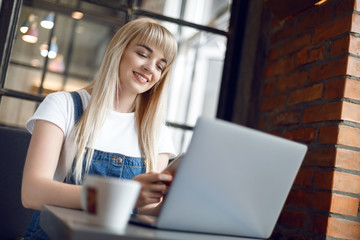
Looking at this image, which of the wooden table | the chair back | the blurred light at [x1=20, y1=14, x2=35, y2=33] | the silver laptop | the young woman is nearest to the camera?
the wooden table

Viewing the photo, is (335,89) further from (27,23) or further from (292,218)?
(27,23)

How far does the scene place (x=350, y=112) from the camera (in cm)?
143

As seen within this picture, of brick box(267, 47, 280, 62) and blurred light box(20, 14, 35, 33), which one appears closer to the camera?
blurred light box(20, 14, 35, 33)

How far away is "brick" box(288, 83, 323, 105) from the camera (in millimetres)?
1565

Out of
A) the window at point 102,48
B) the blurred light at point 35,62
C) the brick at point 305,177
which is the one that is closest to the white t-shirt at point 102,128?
the window at point 102,48

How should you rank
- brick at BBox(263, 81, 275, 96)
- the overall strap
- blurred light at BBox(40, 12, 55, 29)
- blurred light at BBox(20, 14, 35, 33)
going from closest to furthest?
the overall strap → blurred light at BBox(20, 14, 35, 33) → brick at BBox(263, 81, 275, 96) → blurred light at BBox(40, 12, 55, 29)

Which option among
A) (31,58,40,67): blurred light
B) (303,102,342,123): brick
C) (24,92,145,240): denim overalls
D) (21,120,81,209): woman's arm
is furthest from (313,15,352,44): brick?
(31,58,40,67): blurred light

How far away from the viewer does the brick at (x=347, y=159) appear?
1.42 m

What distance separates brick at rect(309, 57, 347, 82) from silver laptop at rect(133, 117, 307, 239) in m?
0.62

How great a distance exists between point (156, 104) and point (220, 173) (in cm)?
73

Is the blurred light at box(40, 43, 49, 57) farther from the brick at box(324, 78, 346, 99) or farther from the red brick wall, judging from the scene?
the brick at box(324, 78, 346, 99)

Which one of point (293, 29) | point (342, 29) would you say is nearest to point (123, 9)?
point (293, 29)

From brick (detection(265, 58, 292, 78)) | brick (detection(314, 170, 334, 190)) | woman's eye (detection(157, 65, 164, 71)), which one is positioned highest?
brick (detection(265, 58, 292, 78))

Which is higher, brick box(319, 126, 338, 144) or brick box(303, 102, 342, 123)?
brick box(303, 102, 342, 123)
